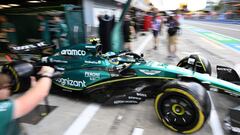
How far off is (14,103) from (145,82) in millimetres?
2805

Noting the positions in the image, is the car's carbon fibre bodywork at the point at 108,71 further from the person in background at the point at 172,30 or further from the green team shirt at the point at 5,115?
the person in background at the point at 172,30

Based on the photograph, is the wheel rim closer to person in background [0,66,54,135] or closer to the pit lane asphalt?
the pit lane asphalt

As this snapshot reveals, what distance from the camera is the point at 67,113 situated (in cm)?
399

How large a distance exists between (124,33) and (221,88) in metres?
6.22

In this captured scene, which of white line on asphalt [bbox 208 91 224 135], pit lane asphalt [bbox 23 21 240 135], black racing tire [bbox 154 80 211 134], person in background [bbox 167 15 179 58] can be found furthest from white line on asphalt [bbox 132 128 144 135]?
person in background [bbox 167 15 179 58]

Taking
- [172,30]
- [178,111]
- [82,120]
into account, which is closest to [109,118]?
[82,120]

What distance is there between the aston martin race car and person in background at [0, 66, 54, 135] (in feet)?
4.33

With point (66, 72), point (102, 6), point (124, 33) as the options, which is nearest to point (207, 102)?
point (66, 72)

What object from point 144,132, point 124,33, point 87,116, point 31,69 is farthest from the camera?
point 124,33

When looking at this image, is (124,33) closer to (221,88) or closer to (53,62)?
(53,62)

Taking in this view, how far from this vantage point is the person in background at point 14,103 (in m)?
1.38

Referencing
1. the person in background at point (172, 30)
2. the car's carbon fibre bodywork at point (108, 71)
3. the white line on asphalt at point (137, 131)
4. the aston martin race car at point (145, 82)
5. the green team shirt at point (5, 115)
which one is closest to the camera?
the green team shirt at point (5, 115)

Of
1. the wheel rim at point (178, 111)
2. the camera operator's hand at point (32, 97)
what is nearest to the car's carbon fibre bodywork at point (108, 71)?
the wheel rim at point (178, 111)

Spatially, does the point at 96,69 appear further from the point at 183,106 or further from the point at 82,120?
the point at 183,106
